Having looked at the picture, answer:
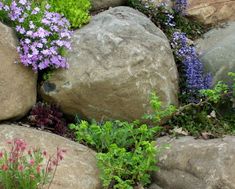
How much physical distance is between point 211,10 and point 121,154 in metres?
3.25

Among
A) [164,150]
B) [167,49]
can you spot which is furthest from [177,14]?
[164,150]

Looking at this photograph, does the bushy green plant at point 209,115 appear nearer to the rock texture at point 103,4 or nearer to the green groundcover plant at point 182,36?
the green groundcover plant at point 182,36

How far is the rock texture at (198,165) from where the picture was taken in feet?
13.3

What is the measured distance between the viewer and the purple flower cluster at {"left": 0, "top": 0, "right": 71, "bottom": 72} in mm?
4816

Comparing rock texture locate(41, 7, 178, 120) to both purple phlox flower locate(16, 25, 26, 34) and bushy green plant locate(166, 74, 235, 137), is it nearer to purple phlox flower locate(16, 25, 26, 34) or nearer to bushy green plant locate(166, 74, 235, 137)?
bushy green plant locate(166, 74, 235, 137)

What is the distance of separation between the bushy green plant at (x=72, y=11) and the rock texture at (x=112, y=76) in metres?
0.20

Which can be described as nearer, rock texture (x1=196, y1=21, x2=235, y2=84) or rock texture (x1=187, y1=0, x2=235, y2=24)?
rock texture (x1=196, y1=21, x2=235, y2=84)

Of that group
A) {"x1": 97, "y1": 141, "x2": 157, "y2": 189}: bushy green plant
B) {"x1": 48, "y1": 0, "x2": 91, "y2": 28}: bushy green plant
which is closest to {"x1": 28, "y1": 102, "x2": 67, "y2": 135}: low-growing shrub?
{"x1": 97, "y1": 141, "x2": 157, "y2": 189}: bushy green plant

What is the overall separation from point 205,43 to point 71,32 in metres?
1.89

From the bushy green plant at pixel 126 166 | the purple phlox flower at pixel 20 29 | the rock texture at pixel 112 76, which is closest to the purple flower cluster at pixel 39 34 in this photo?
the purple phlox flower at pixel 20 29

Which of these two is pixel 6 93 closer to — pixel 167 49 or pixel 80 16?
pixel 80 16

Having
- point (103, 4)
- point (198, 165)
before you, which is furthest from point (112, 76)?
point (103, 4)

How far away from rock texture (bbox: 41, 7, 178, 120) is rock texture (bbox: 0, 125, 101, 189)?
0.50 m

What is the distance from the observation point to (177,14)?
255 inches
